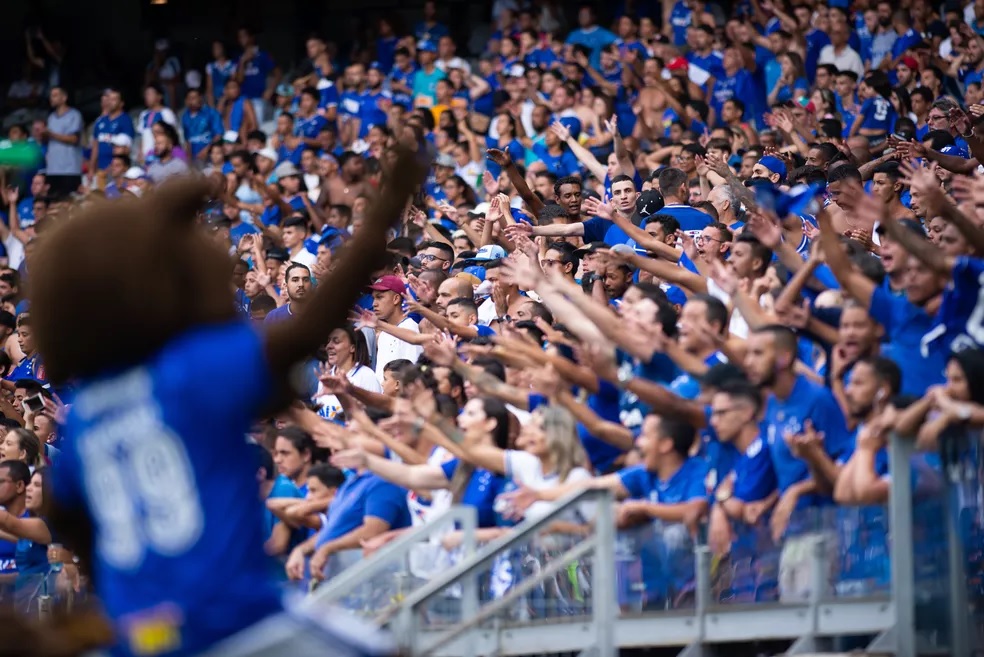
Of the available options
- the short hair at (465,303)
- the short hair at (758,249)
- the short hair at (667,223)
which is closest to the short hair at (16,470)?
the short hair at (465,303)

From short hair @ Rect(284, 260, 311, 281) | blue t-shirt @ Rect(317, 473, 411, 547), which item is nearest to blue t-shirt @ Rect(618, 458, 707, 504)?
blue t-shirt @ Rect(317, 473, 411, 547)

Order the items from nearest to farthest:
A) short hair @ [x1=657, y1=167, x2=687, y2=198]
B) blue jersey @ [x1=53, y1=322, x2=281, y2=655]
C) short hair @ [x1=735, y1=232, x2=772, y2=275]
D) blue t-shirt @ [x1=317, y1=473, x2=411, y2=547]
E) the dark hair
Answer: blue jersey @ [x1=53, y1=322, x2=281, y2=655] < blue t-shirt @ [x1=317, y1=473, x2=411, y2=547] < the dark hair < short hair @ [x1=735, y1=232, x2=772, y2=275] < short hair @ [x1=657, y1=167, x2=687, y2=198]

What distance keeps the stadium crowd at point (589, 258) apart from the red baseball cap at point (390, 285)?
0.26 ft

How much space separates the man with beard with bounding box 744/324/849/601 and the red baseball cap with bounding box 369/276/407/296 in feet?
13.5

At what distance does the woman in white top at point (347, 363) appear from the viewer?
9.51 metres

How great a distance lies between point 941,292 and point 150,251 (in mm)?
3868

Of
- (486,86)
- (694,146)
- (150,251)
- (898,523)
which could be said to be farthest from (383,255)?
(486,86)

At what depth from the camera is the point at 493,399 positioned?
695 centimetres

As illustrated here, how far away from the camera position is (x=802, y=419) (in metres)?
5.95

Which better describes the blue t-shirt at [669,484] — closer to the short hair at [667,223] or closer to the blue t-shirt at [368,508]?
the blue t-shirt at [368,508]

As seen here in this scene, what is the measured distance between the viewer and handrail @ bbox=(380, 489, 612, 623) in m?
5.24

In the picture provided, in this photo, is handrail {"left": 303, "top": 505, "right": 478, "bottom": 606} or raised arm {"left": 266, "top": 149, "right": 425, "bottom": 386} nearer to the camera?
raised arm {"left": 266, "top": 149, "right": 425, "bottom": 386}

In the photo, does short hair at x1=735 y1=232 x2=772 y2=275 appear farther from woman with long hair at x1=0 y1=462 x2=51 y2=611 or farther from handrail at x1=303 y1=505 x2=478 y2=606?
woman with long hair at x1=0 y1=462 x2=51 y2=611

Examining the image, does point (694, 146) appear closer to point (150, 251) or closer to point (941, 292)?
point (941, 292)
